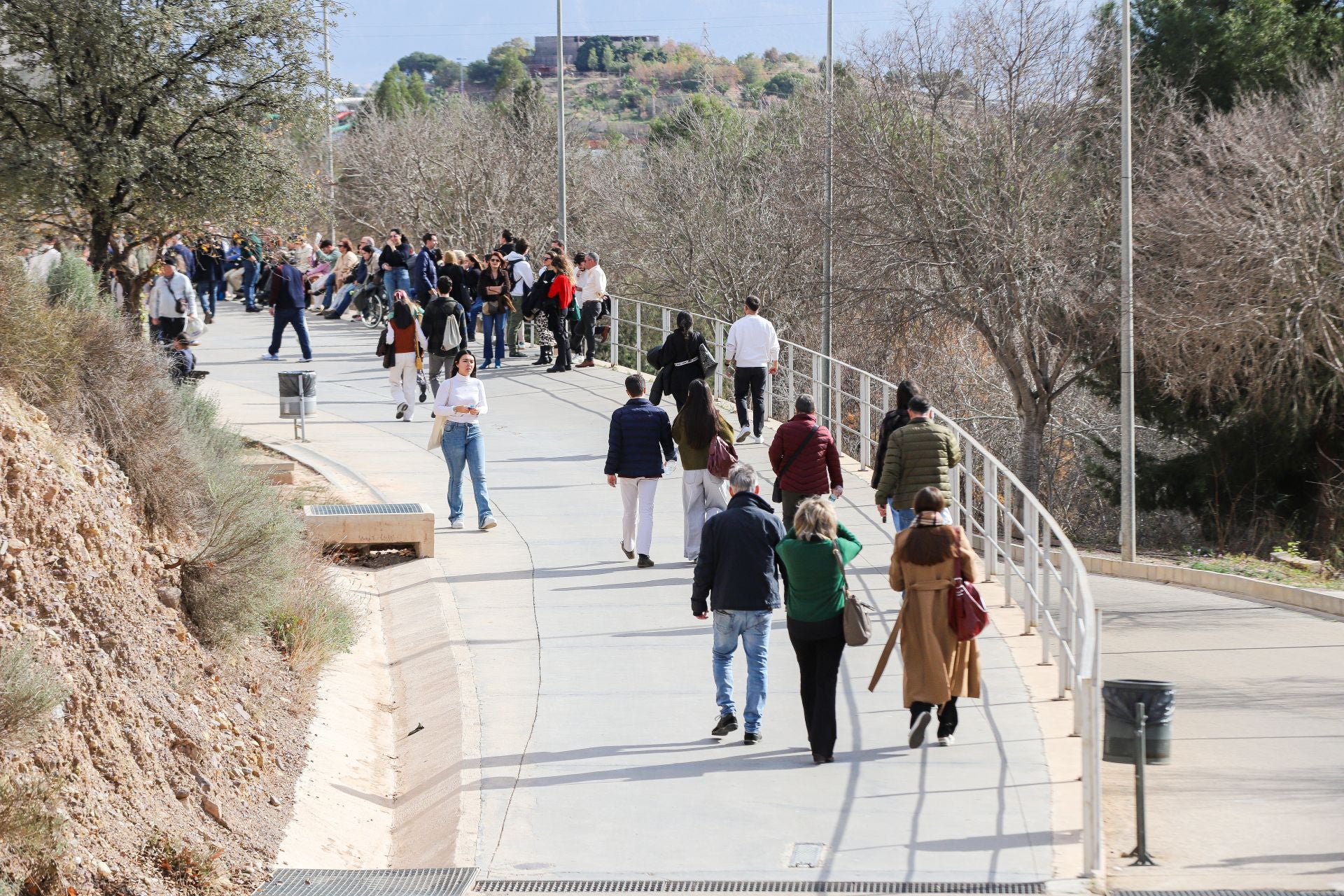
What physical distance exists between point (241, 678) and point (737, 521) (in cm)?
353

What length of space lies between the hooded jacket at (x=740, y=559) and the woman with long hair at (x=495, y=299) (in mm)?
14516

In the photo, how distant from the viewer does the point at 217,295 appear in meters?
38.4

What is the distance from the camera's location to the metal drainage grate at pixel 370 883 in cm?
733

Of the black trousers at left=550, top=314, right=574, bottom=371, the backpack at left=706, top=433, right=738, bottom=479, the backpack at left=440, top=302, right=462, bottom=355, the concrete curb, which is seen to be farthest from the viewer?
the black trousers at left=550, top=314, right=574, bottom=371

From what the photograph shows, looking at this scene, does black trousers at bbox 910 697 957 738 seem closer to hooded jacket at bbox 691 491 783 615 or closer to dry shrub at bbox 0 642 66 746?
hooded jacket at bbox 691 491 783 615

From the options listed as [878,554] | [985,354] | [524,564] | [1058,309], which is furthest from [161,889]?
[985,354]

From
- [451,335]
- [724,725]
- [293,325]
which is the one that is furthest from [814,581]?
[293,325]

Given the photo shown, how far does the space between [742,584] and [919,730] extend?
129 centimetres

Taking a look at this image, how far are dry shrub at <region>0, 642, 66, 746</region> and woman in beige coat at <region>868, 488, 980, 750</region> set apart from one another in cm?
442

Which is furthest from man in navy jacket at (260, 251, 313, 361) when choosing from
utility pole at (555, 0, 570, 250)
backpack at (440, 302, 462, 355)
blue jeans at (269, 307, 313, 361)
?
utility pole at (555, 0, 570, 250)

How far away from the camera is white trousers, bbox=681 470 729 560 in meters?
12.2

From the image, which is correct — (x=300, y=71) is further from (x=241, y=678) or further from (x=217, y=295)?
(x=217, y=295)

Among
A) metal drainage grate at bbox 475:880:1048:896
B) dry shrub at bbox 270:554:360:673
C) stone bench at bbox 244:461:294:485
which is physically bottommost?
metal drainage grate at bbox 475:880:1048:896

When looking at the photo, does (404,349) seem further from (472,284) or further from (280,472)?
(472,284)
